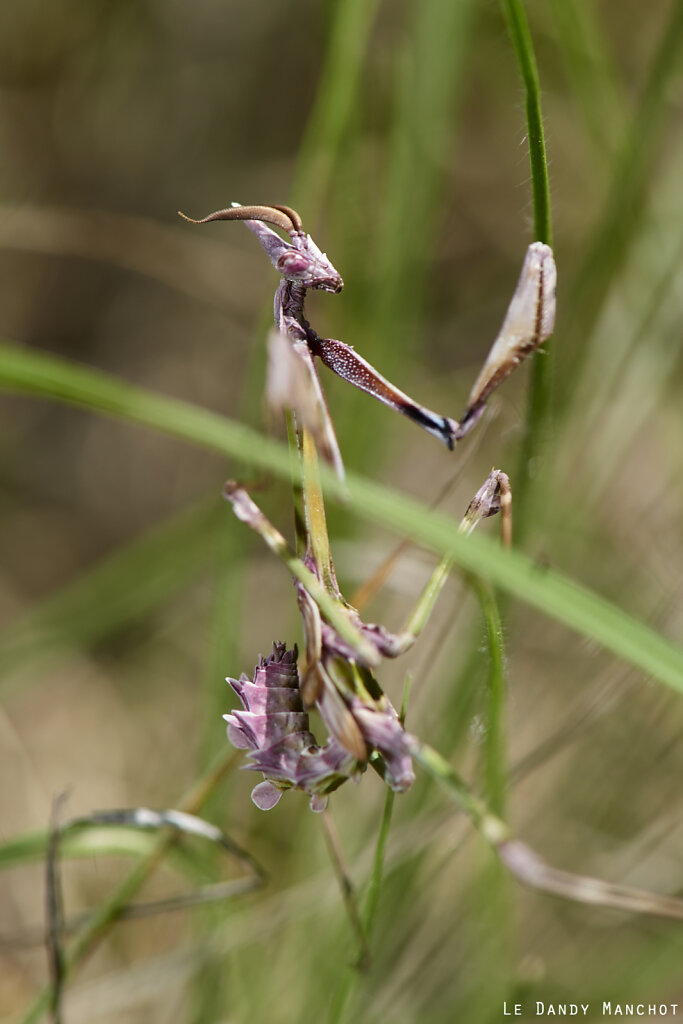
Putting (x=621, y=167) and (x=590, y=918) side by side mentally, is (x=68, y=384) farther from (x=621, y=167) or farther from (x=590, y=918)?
(x=590, y=918)

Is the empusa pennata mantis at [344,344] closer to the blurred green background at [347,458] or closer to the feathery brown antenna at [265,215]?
the feathery brown antenna at [265,215]

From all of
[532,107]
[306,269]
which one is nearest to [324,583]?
[306,269]

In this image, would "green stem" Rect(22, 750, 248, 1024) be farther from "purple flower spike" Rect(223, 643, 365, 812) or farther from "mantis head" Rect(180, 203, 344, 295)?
"mantis head" Rect(180, 203, 344, 295)

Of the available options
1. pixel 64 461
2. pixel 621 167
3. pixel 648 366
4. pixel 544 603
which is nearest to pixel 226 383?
pixel 64 461

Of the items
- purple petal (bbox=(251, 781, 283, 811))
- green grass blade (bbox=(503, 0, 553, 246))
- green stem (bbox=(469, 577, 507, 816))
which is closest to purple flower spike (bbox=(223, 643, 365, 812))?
purple petal (bbox=(251, 781, 283, 811))

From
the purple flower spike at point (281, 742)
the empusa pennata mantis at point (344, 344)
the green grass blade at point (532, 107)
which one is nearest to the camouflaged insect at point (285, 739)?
the purple flower spike at point (281, 742)

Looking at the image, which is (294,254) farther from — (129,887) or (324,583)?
(129,887)

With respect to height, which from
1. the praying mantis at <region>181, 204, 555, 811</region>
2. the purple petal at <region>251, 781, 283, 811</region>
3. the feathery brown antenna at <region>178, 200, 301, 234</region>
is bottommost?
the purple petal at <region>251, 781, 283, 811</region>
